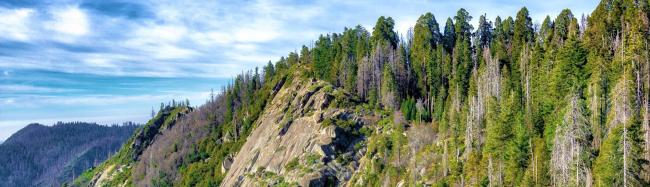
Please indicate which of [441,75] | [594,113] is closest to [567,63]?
[594,113]

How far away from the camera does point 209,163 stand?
185 meters

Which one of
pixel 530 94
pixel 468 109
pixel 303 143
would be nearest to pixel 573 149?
pixel 530 94

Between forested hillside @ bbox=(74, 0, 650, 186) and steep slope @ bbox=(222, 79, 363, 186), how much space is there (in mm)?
465

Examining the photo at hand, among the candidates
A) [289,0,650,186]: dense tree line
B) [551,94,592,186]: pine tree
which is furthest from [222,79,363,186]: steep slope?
[551,94,592,186]: pine tree

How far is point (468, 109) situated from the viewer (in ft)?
363

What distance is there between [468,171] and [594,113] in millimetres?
22016

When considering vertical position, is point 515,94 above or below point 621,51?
below

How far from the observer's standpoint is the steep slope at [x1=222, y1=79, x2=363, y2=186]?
12400cm

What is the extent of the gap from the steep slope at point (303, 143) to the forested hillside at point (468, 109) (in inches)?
18.3

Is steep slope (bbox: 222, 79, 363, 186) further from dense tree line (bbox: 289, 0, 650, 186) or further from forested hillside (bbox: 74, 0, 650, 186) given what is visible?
dense tree line (bbox: 289, 0, 650, 186)

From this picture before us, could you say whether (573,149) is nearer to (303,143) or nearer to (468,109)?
(468,109)

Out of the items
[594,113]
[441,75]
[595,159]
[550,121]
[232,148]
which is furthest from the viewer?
[232,148]

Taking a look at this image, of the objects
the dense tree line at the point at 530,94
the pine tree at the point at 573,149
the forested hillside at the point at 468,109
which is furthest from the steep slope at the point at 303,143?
the pine tree at the point at 573,149

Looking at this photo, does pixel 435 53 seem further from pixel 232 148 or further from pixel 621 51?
pixel 232 148
